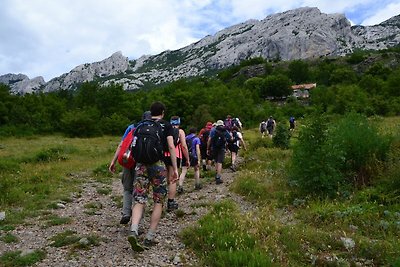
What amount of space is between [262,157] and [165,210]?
8.68 metres

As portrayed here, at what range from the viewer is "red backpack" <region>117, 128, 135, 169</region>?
7111 millimetres

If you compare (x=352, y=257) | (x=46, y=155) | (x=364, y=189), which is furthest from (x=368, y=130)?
(x=46, y=155)

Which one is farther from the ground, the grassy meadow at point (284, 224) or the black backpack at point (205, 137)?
the black backpack at point (205, 137)

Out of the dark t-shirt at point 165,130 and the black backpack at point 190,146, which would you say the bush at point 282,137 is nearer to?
the black backpack at point 190,146

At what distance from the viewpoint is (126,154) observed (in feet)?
23.3

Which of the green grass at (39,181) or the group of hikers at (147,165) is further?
the green grass at (39,181)

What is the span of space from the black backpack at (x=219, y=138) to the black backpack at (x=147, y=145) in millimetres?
6862

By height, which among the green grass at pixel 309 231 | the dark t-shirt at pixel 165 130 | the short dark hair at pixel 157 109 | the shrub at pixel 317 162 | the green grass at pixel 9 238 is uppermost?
the short dark hair at pixel 157 109

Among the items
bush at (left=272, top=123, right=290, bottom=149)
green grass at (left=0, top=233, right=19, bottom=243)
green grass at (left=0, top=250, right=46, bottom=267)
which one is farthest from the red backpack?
bush at (left=272, top=123, right=290, bottom=149)

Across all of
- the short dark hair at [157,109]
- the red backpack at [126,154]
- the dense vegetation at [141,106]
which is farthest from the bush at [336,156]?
the dense vegetation at [141,106]

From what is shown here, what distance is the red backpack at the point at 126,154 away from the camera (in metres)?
7.11

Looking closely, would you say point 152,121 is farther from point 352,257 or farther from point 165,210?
point 352,257

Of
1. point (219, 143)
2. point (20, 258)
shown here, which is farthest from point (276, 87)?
point (20, 258)

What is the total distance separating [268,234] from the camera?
20.8 ft
